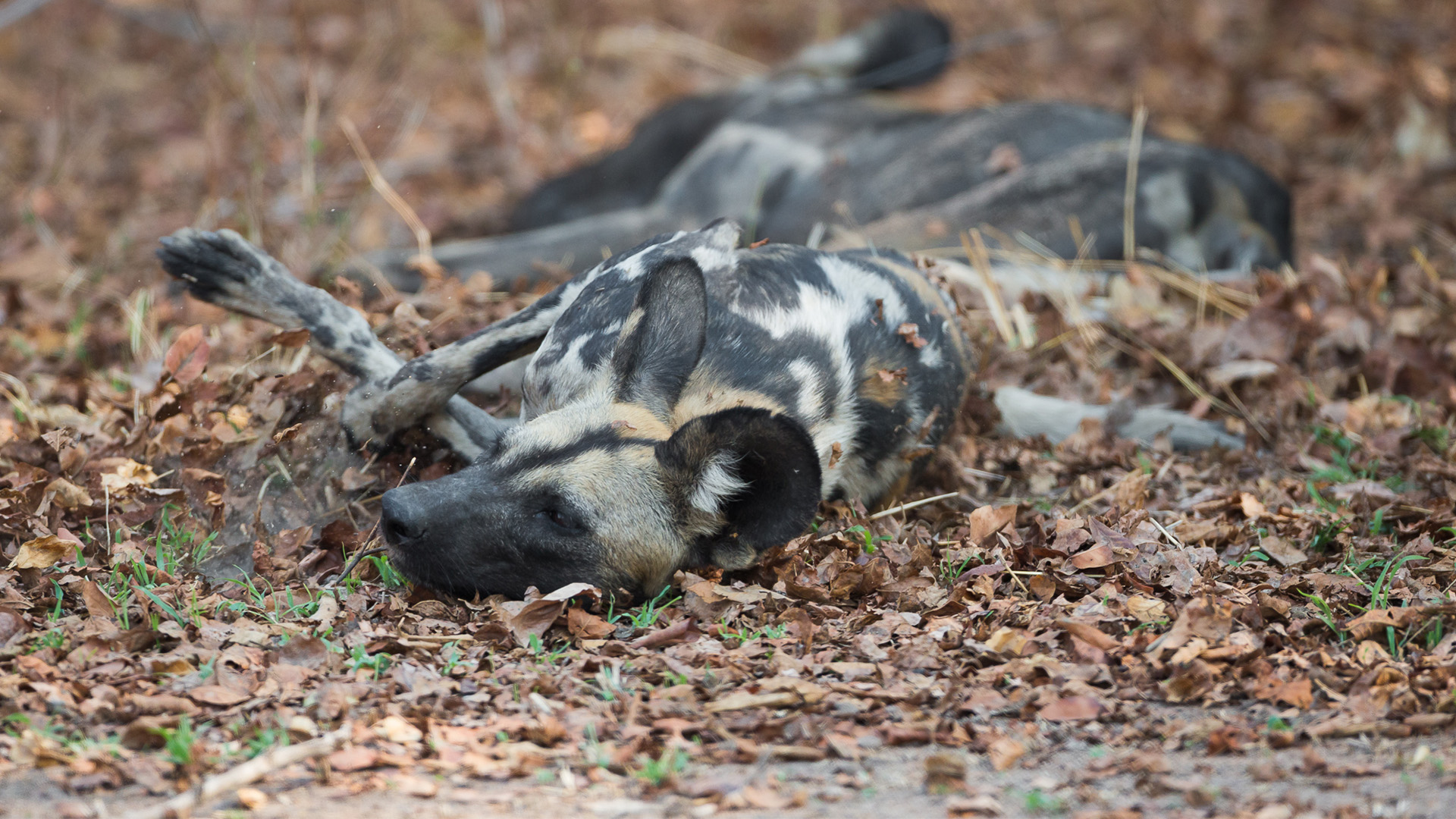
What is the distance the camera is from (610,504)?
2963 millimetres

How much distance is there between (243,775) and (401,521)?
83cm

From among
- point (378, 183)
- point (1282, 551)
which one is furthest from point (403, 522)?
point (378, 183)

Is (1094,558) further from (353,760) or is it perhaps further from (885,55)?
(885,55)

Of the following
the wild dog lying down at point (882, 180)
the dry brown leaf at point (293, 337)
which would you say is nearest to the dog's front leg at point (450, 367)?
the dry brown leaf at point (293, 337)

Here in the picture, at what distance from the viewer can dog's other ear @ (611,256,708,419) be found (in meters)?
3.14

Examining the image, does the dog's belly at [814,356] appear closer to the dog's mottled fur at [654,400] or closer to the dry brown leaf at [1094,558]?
the dog's mottled fur at [654,400]

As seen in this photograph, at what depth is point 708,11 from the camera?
9875mm

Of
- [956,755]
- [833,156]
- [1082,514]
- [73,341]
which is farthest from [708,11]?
[956,755]

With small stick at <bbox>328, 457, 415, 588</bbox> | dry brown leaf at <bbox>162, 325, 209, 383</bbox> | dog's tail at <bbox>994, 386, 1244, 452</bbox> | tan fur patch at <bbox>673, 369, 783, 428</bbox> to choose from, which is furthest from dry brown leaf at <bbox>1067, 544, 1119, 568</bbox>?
dry brown leaf at <bbox>162, 325, 209, 383</bbox>

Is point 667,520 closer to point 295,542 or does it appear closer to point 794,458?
point 794,458

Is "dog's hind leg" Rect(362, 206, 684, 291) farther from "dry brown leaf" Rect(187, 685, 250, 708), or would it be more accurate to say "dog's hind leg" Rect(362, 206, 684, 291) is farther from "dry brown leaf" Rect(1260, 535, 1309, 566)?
"dry brown leaf" Rect(187, 685, 250, 708)

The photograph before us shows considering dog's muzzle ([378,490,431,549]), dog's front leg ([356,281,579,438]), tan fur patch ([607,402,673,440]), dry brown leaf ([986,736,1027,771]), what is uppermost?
dog's front leg ([356,281,579,438])

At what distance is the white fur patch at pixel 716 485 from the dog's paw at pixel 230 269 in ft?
4.61

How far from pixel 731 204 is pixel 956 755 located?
13.5ft
